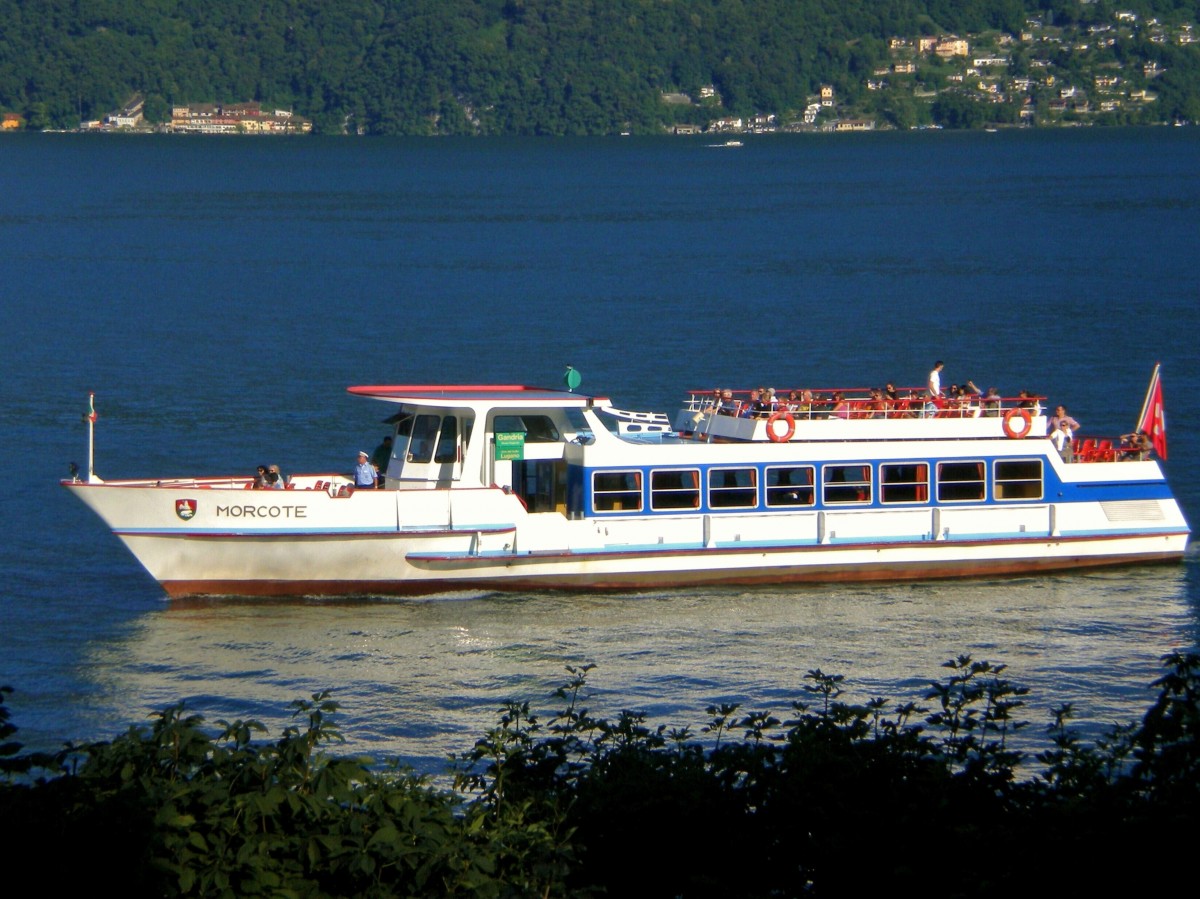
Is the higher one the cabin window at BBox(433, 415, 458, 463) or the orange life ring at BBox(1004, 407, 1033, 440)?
the orange life ring at BBox(1004, 407, 1033, 440)

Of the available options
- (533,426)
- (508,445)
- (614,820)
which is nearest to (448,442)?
(508,445)

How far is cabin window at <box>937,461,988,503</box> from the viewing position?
3145cm

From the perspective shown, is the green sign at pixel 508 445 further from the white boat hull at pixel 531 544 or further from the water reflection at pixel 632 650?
the water reflection at pixel 632 650

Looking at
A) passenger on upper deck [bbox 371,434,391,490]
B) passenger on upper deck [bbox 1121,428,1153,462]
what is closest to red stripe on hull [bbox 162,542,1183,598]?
passenger on upper deck [bbox 1121,428,1153,462]

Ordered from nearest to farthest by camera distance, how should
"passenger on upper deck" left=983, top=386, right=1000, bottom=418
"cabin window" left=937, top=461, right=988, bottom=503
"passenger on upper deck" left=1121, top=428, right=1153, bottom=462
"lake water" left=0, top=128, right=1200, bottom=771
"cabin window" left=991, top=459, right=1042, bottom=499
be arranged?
1. "lake water" left=0, top=128, right=1200, bottom=771
2. "cabin window" left=937, top=461, right=988, bottom=503
3. "cabin window" left=991, top=459, right=1042, bottom=499
4. "passenger on upper deck" left=983, top=386, right=1000, bottom=418
5. "passenger on upper deck" left=1121, top=428, right=1153, bottom=462

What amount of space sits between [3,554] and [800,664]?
13.8 meters

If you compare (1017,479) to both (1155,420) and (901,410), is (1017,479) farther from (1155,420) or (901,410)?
(1155,420)

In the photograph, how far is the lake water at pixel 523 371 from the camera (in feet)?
86.0

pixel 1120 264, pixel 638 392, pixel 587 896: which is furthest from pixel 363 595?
pixel 1120 264

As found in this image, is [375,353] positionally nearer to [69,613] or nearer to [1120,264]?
[69,613]

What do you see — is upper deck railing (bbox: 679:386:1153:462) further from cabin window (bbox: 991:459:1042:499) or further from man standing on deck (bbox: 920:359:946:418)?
cabin window (bbox: 991:459:1042:499)

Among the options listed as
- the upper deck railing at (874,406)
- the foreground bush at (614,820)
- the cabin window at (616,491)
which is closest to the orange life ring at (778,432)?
the upper deck railing at (874,406)

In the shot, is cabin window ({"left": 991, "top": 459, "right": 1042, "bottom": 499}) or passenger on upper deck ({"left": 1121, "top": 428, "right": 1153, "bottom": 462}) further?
passenger on upper deck ({"left": 1121, "top": 428, "right": 1153, "bottom": 462})

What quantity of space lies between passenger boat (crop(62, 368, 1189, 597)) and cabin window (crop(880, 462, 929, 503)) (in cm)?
3
